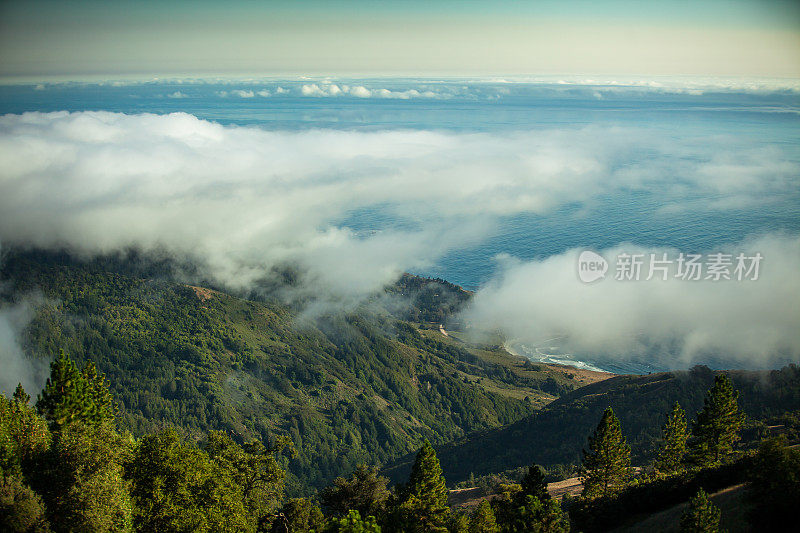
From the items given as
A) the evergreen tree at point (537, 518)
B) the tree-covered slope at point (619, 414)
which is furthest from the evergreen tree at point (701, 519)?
the tree-covered slope at point (619, 414)

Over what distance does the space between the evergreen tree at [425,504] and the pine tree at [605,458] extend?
17.7m

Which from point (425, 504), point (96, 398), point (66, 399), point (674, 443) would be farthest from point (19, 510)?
point (674, 443)

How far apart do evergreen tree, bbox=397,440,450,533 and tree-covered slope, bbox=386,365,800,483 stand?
7420 centimetres

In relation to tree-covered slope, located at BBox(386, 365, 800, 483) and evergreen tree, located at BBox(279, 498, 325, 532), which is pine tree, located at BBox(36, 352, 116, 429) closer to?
evergreen tree, located at BBox(279, 498, 325, 532)

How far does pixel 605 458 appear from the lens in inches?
2067

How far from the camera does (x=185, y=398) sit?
19462cm

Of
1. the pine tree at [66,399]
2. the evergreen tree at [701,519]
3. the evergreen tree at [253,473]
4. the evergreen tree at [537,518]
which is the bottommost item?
the evergreen tree at [253,473]

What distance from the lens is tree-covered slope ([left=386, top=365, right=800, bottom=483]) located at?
4449 inches

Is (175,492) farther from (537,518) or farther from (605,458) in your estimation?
(605,458)

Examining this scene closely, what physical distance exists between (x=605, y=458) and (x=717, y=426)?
1122cm

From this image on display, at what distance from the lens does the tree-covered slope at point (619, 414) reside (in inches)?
4449

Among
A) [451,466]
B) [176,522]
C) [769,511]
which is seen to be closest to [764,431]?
[769,511]

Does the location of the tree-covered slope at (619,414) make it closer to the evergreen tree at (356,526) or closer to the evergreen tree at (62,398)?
the evergreen tree at (356,526)

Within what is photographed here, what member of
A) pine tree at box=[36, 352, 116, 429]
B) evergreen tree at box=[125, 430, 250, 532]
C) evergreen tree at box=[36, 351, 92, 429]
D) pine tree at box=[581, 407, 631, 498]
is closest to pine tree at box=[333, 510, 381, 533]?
evergreen tree at box=[125, 430, 250, 532]
